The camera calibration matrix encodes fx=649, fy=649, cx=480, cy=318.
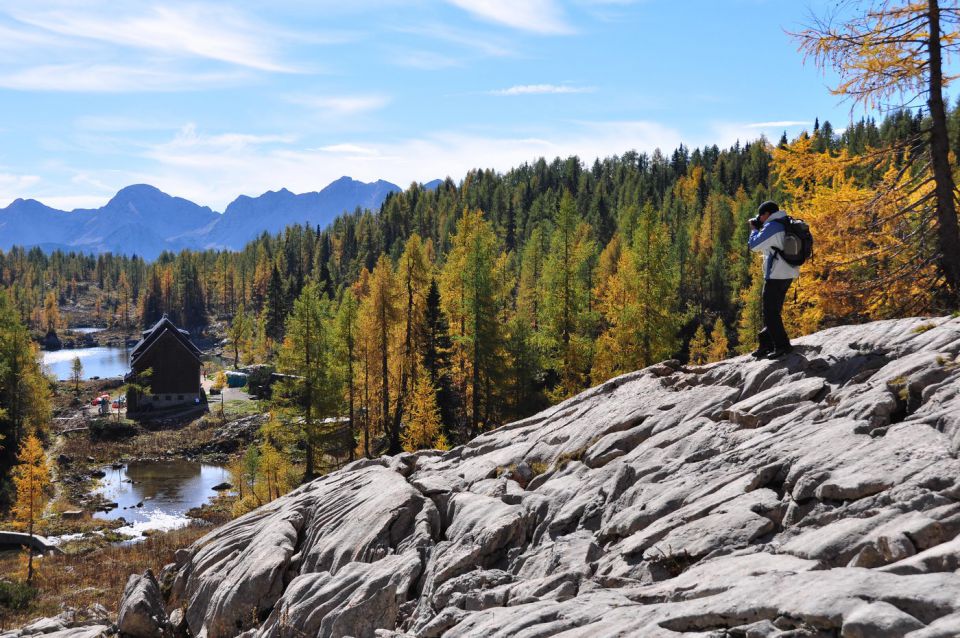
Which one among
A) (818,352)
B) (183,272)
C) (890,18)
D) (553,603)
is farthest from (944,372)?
(183,272)

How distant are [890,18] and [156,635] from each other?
21.7 metres

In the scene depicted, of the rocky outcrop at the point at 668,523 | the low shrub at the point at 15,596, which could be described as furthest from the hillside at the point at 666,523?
the low shrub at the point at 15,596

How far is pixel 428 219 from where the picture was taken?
146 meters

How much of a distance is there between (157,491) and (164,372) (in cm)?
2859

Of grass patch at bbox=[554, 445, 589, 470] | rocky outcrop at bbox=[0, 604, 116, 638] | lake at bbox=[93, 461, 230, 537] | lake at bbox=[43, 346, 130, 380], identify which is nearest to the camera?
grass patch at bbox=[554, 445, 589, 470]

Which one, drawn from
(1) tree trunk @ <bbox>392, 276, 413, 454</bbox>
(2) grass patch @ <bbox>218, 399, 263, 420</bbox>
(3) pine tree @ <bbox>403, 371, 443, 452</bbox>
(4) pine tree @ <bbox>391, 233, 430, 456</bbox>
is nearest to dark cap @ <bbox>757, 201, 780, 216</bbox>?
(3) pine tree @ <bbox>403, 371, 443, 452</bbox>

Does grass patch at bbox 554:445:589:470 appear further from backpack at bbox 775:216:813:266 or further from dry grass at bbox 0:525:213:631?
dry grass at bbox 0:525:213:631

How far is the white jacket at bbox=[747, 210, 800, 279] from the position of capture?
11953 mm

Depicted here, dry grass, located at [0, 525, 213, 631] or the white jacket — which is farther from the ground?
the white jacket

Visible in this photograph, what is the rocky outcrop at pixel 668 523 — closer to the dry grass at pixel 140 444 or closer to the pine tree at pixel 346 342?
the pine tree at pixel 346 342

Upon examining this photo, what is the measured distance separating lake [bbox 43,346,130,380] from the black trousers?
10304 cm

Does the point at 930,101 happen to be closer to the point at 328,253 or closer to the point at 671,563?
the point at 671,563

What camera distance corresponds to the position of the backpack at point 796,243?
11789 millimetres

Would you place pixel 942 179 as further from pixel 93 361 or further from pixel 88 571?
pixel 93 361
